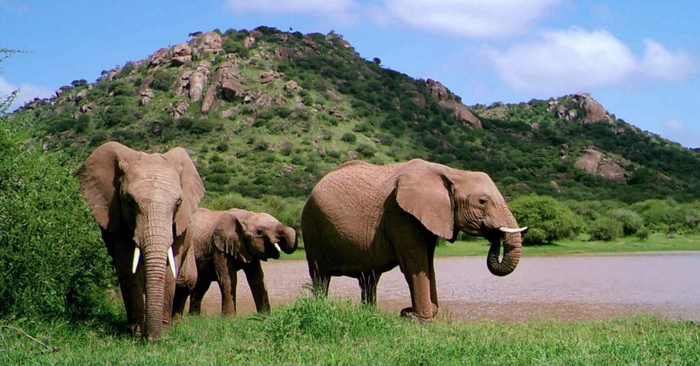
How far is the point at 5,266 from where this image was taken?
35.3 ft

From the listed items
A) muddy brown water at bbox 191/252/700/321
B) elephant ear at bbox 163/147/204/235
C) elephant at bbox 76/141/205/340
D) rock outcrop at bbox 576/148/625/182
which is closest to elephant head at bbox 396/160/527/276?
muddy brown water at bbox 191/252/700/321

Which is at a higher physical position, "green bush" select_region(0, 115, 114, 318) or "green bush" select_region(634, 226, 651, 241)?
"green bush" select_region(634, 226, 651, 241)

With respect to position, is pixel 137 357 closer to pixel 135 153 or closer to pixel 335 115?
pixel 135 153

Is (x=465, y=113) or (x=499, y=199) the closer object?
(x=499, y=199)

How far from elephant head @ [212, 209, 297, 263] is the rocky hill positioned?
38.3 meters

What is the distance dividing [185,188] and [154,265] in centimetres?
140

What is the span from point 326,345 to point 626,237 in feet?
121

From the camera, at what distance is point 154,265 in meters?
8.81

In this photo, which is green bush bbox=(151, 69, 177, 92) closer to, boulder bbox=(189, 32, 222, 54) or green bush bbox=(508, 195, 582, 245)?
boulder bbox=(189, 32, 222, 54)

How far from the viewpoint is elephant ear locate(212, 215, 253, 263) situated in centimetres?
1537

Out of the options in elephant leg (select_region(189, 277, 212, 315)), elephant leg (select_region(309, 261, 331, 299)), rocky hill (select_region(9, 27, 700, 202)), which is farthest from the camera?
rocky hill (select_region(9, 27, 700, 202))

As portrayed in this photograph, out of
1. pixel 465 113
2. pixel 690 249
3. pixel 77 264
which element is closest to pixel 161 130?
pixel 465 113

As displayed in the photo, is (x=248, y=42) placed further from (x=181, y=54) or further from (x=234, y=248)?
(x=234, y=248)

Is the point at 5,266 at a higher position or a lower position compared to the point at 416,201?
lower
